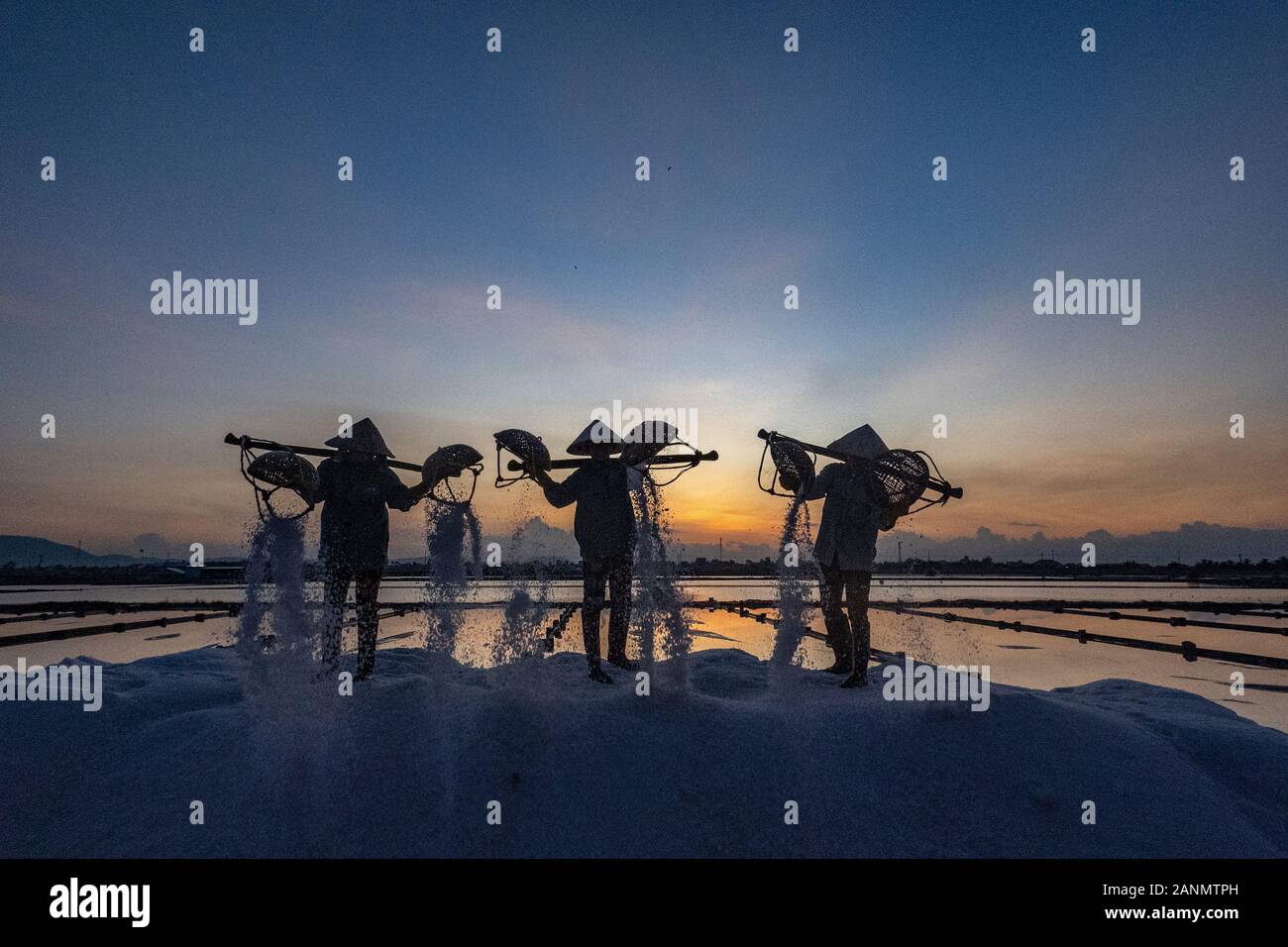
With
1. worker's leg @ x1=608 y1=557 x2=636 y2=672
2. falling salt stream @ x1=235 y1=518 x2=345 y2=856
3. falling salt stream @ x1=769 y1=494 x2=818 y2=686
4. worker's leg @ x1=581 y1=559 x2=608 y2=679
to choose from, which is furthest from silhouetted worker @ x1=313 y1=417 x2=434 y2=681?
falling salt stream @ x1=769 y1=494 x2=818 y2=686

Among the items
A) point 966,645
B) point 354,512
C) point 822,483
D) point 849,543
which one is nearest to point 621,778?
point 849,543

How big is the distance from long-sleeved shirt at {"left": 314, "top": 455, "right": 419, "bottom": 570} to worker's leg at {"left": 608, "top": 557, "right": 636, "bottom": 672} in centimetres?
185

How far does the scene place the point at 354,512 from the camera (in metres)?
5.05

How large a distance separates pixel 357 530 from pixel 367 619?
2.30 feet

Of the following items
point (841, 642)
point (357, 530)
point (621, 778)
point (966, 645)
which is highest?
point (357, 530)

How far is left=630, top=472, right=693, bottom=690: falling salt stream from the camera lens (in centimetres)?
443

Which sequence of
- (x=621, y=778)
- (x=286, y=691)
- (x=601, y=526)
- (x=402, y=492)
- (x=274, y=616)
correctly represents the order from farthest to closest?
(x=402, y=492), (x=601, y=526), (x=274, y=616), (x=286, y=691), (x=621, y=778)

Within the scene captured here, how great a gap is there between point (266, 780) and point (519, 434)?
2.98 m

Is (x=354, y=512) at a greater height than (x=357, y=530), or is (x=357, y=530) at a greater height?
(x=354, y=512)

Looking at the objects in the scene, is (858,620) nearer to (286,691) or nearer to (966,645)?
(286,691)

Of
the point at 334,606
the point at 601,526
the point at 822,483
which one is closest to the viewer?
the point at 334,606

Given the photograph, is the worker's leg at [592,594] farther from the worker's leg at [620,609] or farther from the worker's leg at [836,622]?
the worker's leg at [836,622]
